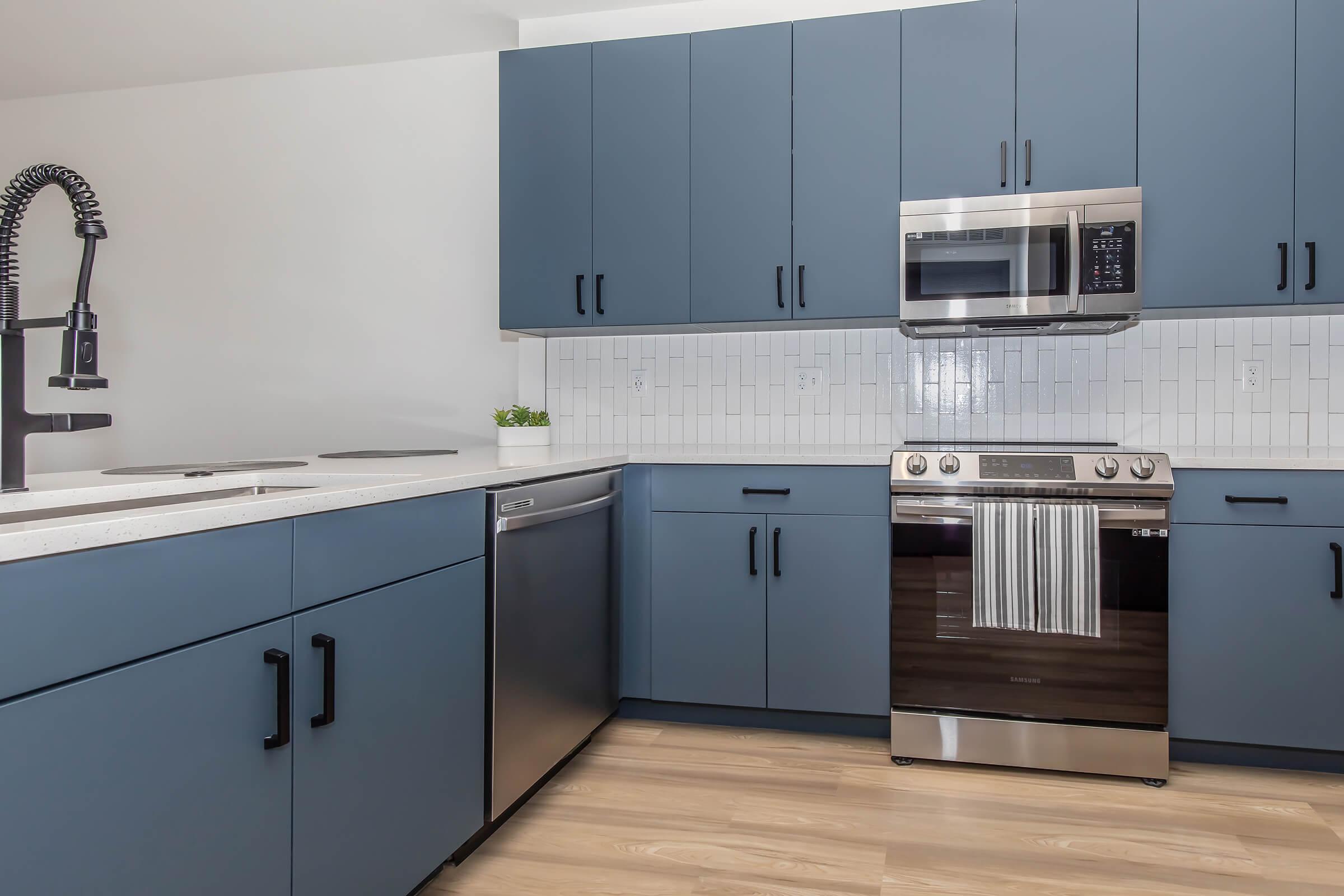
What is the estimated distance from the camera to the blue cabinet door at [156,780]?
36.5 inches

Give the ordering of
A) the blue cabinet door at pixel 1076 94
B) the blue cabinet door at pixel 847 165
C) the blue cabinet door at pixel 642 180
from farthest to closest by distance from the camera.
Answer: the blue cabinet door at pixel 642 180, the blue cabinet door at pixel 847 165, the blue cabinet door at pixel 1076 94

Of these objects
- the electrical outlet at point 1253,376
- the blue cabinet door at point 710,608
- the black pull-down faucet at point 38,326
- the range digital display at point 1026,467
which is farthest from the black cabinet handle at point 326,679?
the electrical outlet at point 1253,376

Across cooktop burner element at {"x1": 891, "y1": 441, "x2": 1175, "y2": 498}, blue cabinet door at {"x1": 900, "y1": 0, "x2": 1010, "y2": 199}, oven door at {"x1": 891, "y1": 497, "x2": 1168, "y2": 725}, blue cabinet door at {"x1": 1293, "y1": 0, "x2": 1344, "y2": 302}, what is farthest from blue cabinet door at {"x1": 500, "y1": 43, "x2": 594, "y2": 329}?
blue cabinet door at {"x1": 1293, "y1": 0, "x2": 1344, "y2": 302}

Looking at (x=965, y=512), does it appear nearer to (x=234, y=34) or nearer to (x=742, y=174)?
(x=742, y=174)

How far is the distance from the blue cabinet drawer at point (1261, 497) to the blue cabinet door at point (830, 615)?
0.83 m

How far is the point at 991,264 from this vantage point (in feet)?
8.85

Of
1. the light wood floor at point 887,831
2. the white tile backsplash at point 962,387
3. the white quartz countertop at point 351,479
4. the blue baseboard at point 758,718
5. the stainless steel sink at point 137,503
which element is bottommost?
the light wood floor at point 887,831

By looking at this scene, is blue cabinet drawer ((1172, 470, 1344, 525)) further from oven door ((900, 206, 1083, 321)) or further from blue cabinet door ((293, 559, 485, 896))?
blue cabinet door ((293, 559, 485, 896))

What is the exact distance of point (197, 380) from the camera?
402 centimetres

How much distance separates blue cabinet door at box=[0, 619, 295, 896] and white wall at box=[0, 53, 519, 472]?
2442mm

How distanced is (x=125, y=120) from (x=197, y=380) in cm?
135

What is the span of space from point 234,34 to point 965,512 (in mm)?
3432

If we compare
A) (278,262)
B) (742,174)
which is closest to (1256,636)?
(742,174)

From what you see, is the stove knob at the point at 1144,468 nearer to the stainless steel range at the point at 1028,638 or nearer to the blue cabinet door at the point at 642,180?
the stainless steel range at the point at 1028,638
